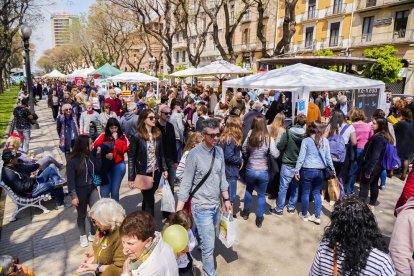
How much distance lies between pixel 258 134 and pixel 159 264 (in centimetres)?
278

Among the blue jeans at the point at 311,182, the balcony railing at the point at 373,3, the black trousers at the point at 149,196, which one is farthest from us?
the balcony railing at the point at 373,3

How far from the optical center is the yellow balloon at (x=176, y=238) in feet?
8.19

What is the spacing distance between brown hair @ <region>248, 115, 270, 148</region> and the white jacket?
101 inches

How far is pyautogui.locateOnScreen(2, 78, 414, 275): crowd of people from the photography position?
6.15 feet

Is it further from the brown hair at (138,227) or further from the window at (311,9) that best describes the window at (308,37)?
the brown hair at (138,227)

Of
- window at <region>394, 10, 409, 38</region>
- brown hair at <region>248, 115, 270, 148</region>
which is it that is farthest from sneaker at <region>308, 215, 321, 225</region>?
window at <region>394, 10, 409, 38</region>

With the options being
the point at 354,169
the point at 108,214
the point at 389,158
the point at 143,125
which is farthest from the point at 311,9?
the point at 108,214

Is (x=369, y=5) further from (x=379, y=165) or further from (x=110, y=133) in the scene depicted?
(x=110, y=133)

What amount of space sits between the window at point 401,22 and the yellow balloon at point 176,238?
98.4ft

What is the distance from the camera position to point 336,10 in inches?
1147

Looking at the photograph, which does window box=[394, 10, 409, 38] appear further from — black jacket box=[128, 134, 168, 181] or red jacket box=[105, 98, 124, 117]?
black jacket box=[128, 134, 168, 181]

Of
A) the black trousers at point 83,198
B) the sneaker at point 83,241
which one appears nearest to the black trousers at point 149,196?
the black trousers at point 83,198

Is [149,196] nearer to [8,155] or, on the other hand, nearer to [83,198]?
[83,198]

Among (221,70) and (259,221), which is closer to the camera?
(259,221)
